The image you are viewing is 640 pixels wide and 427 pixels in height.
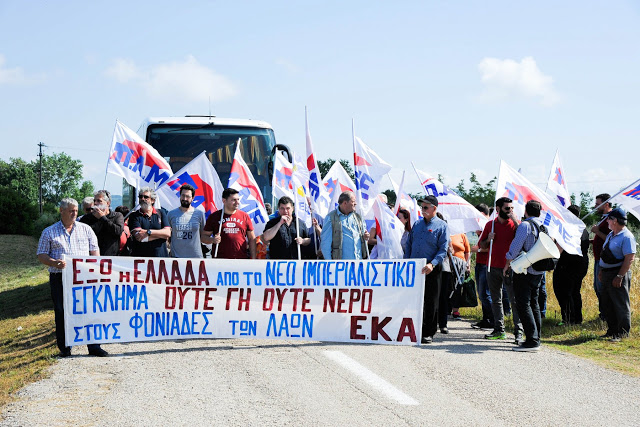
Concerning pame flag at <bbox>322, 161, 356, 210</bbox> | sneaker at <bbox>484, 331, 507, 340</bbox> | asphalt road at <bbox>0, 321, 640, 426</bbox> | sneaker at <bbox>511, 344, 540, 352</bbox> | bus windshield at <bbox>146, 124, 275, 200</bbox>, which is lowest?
sneaker at <bbox>484, 331, 507, 340</bbox>

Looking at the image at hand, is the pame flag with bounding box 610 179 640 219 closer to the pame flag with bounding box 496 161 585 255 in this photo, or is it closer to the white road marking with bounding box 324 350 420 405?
the pame flag with bounding box 496 161 585 255

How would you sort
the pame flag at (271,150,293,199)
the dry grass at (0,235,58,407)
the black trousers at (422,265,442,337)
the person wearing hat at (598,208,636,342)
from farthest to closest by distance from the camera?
the pame flag at (271,150,293,199) < the person wearing hat at (598,208,636,342) < the black trousers at (422,265,442,337) < the dry grass at (0,235,58,407)

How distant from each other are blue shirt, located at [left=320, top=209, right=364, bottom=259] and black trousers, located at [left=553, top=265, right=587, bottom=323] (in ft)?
12.2

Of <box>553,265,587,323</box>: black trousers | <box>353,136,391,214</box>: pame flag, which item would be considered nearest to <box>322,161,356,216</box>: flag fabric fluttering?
<box>353,136,391,214</box>: pame flag

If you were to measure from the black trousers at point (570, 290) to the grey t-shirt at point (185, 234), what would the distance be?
5.78 m

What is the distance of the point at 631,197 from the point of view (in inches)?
409

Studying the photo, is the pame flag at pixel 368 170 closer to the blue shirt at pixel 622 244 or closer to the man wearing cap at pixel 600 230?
the man wearing cap at pixel 600 230

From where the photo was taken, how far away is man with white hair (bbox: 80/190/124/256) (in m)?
9.21

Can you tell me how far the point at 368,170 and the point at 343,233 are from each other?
2848mm

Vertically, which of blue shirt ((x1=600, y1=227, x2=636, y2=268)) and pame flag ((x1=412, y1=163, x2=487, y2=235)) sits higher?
pame flag ((x1=412, y1=163, x2=487, y2=235))

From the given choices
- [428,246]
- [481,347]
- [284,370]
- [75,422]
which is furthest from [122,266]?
[481,347]

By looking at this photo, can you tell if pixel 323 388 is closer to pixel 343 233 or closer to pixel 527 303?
pixel 343 233

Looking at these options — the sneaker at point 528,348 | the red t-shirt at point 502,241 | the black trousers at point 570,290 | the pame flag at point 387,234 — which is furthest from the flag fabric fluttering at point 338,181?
the sneaker at point 528,348

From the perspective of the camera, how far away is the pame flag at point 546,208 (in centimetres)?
982
